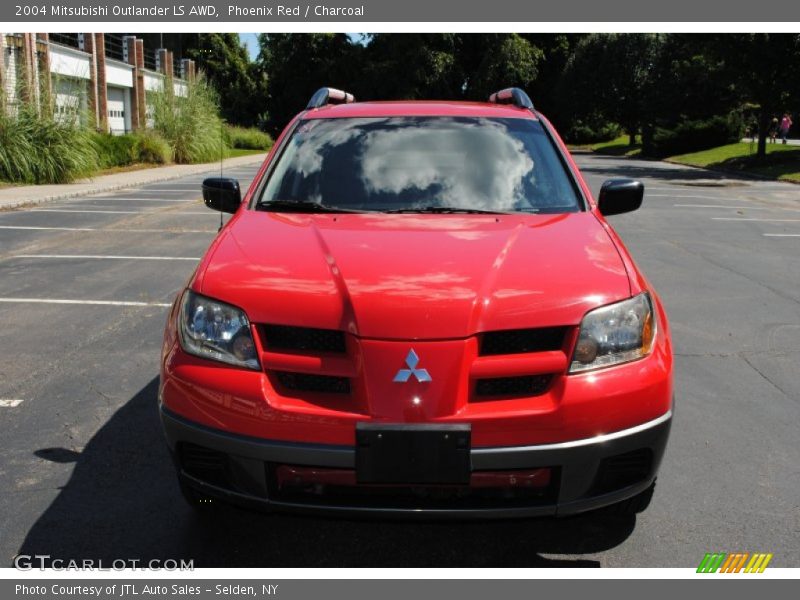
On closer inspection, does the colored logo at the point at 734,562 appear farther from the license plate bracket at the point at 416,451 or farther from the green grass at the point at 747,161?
the green grass at the point at 747,161

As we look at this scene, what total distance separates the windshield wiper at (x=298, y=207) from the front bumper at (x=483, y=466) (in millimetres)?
1340

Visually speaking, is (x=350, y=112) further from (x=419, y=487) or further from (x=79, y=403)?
(x=419, y=487)

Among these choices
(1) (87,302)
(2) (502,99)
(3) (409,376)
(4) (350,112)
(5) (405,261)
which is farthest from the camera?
(1) (87,302)

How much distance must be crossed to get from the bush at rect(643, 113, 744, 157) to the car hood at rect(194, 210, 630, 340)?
45861 mm

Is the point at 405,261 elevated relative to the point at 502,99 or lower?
lower

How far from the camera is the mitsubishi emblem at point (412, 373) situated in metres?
2.66

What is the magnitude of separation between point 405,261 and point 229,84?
69.8m

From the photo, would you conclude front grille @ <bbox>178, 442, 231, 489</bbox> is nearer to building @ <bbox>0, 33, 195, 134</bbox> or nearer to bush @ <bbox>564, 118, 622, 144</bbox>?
building @ <bbox>0, 33, 195, 134</bbox>

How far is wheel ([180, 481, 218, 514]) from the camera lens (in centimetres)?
310

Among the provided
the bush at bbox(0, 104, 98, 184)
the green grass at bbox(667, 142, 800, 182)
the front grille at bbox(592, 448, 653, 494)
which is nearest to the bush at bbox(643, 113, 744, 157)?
the green grass at bbox(667, 142, 800, 182)

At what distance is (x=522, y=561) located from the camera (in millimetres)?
3123

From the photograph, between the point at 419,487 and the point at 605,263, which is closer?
the point at 419,487

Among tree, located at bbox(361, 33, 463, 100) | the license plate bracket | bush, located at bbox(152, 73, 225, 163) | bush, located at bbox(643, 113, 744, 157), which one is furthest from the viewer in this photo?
tree, located at bbox(361, 33, 463, 100)

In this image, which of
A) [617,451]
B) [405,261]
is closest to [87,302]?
[405,261]
